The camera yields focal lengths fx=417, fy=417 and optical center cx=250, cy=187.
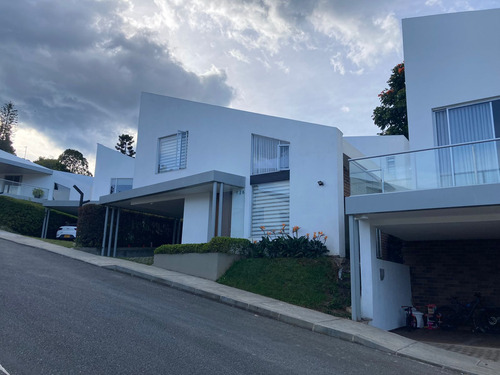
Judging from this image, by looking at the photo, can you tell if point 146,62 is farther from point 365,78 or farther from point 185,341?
point 185,341

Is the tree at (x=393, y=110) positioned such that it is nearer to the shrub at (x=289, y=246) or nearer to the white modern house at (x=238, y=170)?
the white modern house at (x=238, y=170)

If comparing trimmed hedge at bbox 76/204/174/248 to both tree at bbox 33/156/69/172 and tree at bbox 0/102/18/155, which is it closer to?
tree at bbox 33/156/69/172

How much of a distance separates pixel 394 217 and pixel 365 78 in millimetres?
6817

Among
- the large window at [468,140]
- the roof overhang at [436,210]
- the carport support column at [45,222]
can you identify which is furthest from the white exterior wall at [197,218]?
the carport support column at [45,222]

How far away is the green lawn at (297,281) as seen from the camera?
10.5m

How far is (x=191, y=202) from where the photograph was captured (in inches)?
631

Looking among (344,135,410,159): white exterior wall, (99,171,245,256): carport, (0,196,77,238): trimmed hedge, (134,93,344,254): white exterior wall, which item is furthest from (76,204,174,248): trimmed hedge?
(344,135,410,159): white exterior wall

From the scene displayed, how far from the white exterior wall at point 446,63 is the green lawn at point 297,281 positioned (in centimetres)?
451

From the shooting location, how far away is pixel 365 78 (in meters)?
15.0

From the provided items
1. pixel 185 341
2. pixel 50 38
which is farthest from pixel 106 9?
pixel 185 341

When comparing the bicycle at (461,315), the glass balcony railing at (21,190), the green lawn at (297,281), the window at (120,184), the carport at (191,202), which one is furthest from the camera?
the glass balcony railing at (21,190)

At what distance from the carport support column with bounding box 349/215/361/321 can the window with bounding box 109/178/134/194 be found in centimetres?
2108

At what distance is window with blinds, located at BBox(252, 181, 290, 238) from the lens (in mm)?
13820

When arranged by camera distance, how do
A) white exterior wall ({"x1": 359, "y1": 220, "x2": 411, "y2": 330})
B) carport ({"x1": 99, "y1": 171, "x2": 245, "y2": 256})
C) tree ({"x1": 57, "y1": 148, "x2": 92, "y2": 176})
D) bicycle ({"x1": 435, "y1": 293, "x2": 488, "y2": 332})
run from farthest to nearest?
tree ({"x1": 57, "y1": 148, "x2": 92, "y2": 176})
carport ({"x1": 99, "y1": 171, "x2": 245, "y2": 256})
bicycle ({"x1": 435, "y1": 293, "x2": 488, "y2": 332})
white exterior wall ({"x1": 359, "y1": 220, "x2": 411, "y2": 330})
